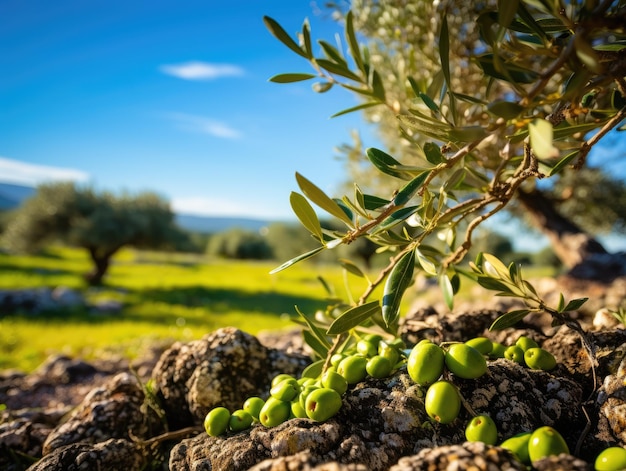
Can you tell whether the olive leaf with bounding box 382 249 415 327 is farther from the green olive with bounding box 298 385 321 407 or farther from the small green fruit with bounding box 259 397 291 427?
the small green fruit with bounding box 259 397 291 427

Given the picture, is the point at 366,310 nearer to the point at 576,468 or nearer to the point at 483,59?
the point at 576,468

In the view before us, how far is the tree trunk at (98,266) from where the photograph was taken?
20.6 metres

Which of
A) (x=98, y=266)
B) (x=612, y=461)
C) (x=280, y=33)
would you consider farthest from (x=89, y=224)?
(x=612, y=461)

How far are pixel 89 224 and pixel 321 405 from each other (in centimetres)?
2247

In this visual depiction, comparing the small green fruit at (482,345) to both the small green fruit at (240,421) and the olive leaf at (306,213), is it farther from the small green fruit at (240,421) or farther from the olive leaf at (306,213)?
the small green fruit at (240,421)

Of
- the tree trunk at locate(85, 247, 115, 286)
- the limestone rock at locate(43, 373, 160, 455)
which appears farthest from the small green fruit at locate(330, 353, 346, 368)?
the tree trunk at locate(85, 247, 115, 286)

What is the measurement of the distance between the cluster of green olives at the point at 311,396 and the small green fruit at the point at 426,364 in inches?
9.9

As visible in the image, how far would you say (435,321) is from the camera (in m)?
2.52

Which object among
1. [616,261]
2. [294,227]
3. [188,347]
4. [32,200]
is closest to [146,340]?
[188,347]

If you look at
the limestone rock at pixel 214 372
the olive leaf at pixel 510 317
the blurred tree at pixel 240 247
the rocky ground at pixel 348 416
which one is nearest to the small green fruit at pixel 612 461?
the rocky ground at pixel 348 416

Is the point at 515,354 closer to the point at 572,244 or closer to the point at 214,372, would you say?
the point at 214,372

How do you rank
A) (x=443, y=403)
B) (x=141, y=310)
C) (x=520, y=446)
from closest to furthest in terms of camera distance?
(x=520, y=446), (x=443, y=403), (x=141, y=310)

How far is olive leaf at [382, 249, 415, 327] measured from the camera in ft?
5.11

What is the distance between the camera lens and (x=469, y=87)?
5.00m
